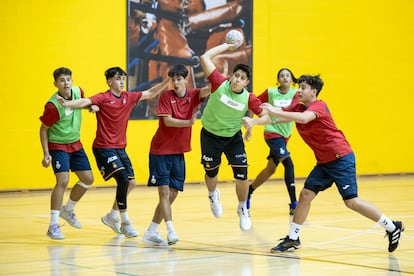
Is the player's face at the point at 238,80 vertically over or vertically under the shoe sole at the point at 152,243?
over

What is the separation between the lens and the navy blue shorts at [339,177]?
7812 millimetres

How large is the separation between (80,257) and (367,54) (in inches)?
404

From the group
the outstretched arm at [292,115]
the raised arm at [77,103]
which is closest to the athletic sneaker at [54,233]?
the raised arm at [77,103]

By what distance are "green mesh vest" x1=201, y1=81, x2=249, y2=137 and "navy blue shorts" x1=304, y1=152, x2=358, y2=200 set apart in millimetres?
1112

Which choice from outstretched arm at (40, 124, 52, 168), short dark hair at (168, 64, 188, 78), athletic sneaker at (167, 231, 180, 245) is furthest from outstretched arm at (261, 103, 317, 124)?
outstretched arm at (40, 124, 52, 168)

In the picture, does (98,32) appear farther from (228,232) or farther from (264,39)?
(228,232)

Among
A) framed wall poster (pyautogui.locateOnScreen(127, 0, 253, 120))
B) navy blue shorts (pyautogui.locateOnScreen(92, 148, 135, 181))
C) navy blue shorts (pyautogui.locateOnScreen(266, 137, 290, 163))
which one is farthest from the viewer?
framed wall poster (pyautogui.locateOnScreen(127, 0, 253, 120))

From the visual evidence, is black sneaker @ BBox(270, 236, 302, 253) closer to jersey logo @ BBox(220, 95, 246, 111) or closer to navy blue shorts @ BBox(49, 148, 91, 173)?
jersey logo @ BBox(220, 95, 246, 111)

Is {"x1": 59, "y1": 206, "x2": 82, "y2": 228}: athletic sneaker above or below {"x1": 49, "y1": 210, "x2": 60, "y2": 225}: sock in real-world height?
below

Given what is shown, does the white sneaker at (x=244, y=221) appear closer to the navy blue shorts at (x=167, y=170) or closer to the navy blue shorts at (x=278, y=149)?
the navy blue shorts at (x=167, y=170)

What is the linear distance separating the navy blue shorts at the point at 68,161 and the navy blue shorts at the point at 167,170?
1.09 m

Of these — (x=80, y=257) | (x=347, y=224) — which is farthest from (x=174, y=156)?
(x=347, y=224)

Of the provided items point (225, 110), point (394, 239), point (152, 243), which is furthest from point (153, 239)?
point (394, 239)

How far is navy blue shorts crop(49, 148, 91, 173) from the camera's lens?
29.7ft
